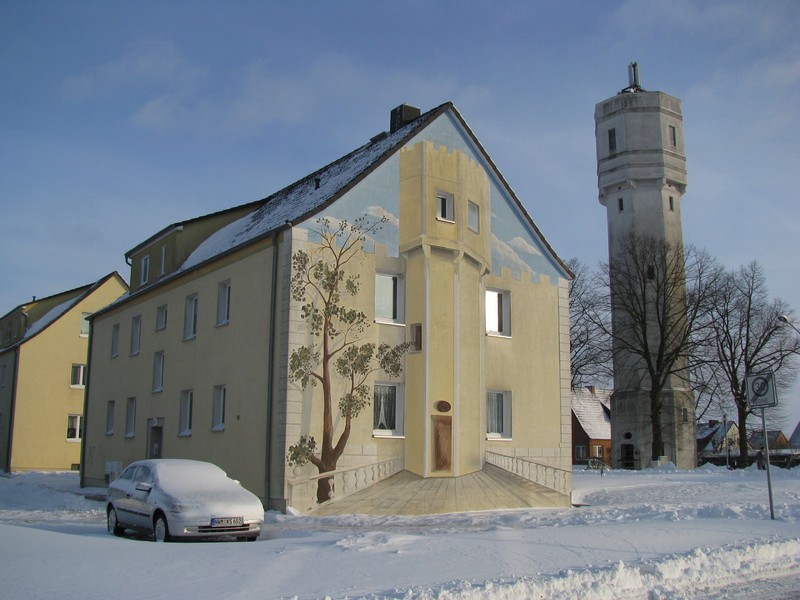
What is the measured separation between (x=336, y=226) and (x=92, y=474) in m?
17.3

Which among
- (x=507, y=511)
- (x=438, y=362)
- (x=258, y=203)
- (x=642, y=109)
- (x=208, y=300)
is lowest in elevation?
(x=507, y=511)

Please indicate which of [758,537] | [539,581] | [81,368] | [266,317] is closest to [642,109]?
[81,368]

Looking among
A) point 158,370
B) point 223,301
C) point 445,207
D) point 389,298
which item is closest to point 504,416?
point 389,298

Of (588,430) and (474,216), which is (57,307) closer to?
(474,216)

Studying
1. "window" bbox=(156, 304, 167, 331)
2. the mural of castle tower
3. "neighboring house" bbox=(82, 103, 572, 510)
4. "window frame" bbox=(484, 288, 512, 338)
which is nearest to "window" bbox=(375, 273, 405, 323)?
"neighboring house" bbox=(82, 103, 572, 510)

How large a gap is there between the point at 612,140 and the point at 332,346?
42074 millimetres

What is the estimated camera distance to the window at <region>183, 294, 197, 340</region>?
85.6ft

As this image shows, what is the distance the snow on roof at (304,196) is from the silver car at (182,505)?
740 cm

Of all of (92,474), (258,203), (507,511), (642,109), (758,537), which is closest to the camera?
(758,537)

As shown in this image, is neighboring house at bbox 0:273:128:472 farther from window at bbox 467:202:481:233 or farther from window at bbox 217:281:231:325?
window at bbox 467:202:481:233

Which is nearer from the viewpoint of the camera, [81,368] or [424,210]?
[424,210]

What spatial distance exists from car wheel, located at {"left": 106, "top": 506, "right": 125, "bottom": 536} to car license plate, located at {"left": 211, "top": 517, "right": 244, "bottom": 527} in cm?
276

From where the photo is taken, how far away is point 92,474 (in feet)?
106

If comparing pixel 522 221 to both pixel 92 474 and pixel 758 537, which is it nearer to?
pixel 758 537
